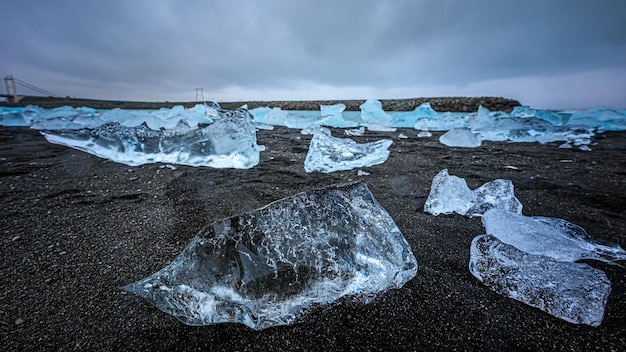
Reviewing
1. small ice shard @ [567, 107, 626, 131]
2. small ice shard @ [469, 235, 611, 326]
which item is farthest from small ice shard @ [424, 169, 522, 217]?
small ice shard @ [567, 107, 626, 131]

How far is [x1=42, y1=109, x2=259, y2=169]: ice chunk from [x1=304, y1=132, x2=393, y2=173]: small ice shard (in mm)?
648

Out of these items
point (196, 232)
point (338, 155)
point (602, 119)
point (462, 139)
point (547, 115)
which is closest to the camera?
point (196, 232)

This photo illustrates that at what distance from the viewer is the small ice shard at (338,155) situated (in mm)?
2471

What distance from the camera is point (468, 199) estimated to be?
1601mm

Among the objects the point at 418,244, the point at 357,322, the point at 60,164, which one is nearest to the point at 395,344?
the point at 357,322

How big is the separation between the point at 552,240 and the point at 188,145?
302 cm

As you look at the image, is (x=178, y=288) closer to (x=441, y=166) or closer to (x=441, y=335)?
(x=441, y=335)

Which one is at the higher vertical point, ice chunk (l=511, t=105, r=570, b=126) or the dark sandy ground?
ice chunk (l=511, t=105, r=570, b=126)

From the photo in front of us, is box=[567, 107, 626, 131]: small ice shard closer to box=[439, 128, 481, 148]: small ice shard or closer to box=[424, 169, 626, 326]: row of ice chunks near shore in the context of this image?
box=[439, 128, 481, 148]: small ice shard

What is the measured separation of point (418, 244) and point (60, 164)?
349 centimetres

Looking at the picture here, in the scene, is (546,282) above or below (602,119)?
below

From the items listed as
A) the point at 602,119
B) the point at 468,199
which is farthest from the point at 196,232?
the point at 602,119

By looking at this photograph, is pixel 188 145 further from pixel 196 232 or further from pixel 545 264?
pixel 545 264

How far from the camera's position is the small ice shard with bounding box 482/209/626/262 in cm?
105
